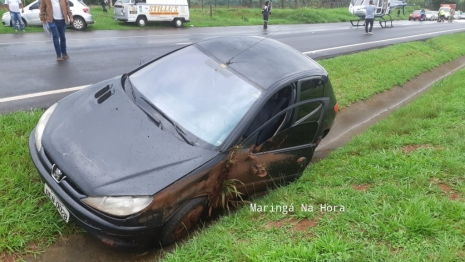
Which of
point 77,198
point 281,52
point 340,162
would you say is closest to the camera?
point 77,198

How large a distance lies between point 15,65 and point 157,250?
6.56 meters

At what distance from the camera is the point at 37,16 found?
15.4 m

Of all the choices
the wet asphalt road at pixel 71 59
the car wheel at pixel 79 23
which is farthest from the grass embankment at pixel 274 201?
the car wheel at pixel 79 23

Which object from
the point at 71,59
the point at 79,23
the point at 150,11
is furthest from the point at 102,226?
the point at 150,11

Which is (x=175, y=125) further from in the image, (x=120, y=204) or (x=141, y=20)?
(x=141, y=20)

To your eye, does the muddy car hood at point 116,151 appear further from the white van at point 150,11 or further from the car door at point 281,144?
the white van at point 150,11

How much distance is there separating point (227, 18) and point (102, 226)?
2546cm

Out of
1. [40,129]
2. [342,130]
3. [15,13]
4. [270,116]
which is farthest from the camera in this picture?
[15,13]

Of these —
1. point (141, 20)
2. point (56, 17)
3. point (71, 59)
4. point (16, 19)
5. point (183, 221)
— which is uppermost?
point (56, 17)

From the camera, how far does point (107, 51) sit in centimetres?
1059

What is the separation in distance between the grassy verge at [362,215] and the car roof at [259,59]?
118 centimetres

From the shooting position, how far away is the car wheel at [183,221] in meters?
3.11

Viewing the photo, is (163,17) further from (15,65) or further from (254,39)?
(254,39)

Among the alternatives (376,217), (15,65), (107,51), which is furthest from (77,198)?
(107,51)
